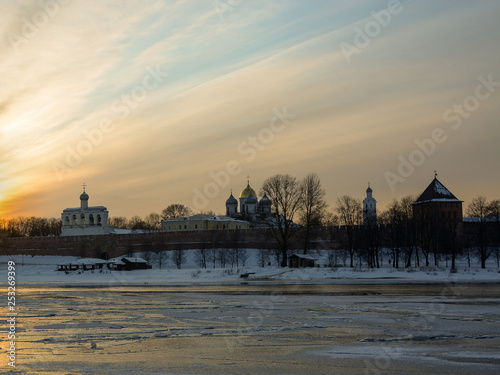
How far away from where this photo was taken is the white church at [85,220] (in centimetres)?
9325

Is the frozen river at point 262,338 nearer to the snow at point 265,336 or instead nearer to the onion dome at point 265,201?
the snow at point 265,336

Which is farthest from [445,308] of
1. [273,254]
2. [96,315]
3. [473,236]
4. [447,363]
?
[473,236]

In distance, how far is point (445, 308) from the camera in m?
17.1

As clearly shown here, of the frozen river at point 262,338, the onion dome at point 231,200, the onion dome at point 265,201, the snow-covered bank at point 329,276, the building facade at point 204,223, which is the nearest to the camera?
the frozen river at point 262,338

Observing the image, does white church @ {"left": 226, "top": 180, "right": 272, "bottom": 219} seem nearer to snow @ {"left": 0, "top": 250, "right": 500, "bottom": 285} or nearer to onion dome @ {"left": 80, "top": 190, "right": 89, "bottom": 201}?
onion dome @ {"left": 80, "top": 190, "right": 89, "bottom": 201}

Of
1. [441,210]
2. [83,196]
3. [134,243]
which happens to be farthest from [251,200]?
[441,210]

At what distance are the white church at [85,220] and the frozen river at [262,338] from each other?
75525 millimetres

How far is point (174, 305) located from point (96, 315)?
10.6 feet

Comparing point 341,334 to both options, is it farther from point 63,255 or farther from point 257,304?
point 63,255

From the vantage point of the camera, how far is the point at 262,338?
12.0 metres

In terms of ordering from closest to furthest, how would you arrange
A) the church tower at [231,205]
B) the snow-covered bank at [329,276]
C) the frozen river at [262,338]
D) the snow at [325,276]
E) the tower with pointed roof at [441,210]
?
the frozen river at [262,338], the snow-covered bank at [329,276], the snow at [325,276], the tower with pointed roof at [441,210], the church tower at [231,205]

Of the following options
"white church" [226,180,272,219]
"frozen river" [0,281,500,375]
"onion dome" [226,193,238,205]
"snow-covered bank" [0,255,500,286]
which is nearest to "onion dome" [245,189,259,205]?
"white church" [226,180,272,219]

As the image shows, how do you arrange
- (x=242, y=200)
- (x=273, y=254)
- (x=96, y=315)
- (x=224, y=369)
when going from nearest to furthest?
(x=224, y=369)
(x=96, y=315)
(x=273, y=254)
(x=242, y=200)

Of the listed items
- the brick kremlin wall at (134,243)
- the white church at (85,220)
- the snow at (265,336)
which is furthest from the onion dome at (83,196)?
the snow at (265,336)
